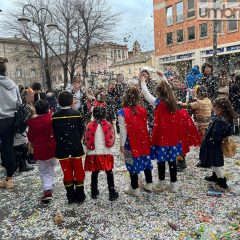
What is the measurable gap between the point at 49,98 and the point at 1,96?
3097 millimetres

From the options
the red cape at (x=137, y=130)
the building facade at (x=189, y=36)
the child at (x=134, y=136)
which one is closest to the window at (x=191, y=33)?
the building facade at (x=189, y=36)

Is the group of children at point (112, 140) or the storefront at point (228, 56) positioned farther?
the storefront at point (228, 56)

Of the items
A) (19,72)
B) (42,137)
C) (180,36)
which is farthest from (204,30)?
(19,72)

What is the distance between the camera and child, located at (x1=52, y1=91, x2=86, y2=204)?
14.3 ft

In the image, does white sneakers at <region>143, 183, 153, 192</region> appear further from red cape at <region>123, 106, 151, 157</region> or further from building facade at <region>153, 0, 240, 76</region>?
building facade at <region>153, 0, 240, 76</region>

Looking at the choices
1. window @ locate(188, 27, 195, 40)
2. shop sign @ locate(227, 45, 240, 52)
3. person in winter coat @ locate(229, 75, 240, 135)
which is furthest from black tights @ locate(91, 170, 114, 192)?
window @ locate(188, 27, 195, 40)

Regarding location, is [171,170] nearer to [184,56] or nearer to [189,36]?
[184,56]

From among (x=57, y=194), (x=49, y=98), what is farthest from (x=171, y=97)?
(x=49, y=98)

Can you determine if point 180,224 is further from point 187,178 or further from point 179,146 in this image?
point 187,178

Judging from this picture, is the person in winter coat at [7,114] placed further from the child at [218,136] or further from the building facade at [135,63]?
the building facade at [135,63]

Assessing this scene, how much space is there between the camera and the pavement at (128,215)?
3.59 meters

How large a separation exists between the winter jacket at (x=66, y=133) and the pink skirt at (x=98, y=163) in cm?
20

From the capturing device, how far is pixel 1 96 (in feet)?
16.9

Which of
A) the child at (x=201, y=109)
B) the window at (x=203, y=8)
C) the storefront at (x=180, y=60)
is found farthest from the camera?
the storefront at (x=180, y=60)
